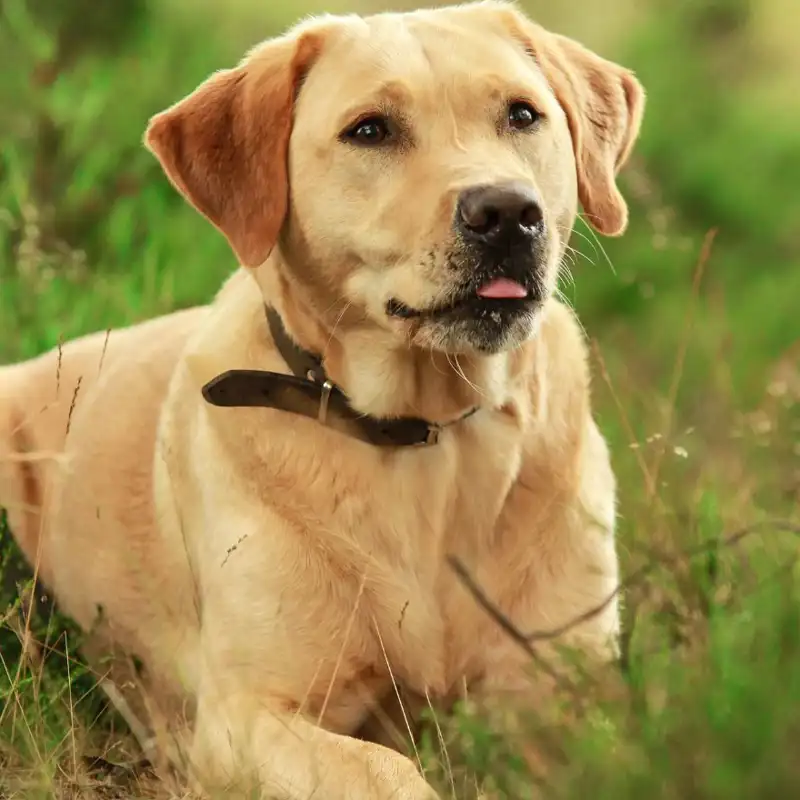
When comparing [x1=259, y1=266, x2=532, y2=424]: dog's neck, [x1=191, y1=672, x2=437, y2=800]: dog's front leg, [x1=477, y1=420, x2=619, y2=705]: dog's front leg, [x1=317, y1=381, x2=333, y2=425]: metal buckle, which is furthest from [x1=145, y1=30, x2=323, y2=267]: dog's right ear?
[x1=191, y1=672, x2=437, y2=800]: dog's front leg

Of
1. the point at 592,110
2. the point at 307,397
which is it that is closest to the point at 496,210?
the point at 307,397

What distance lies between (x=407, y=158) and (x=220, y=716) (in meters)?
1.28

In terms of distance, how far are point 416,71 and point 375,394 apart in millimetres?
701

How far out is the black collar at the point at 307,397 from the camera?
3188 millimetres

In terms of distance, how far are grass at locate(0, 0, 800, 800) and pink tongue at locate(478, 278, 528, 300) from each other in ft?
0.96

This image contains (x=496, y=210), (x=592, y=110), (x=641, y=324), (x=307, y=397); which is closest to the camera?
(x=496, y=210)

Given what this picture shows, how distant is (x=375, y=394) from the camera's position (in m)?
3.17

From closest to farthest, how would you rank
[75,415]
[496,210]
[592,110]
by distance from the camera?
[496,210]
[592,110]
[75,415]

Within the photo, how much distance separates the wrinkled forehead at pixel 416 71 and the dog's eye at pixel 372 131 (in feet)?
0.08

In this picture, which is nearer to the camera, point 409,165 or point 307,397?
point 409,165

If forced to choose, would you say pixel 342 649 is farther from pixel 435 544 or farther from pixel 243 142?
pixel 243 142

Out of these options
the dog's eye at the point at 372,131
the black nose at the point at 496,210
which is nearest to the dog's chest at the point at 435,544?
the black nose at the point at 496,210

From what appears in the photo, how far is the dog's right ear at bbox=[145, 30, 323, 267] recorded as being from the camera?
317 cm

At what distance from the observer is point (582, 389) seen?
11.2 feet
